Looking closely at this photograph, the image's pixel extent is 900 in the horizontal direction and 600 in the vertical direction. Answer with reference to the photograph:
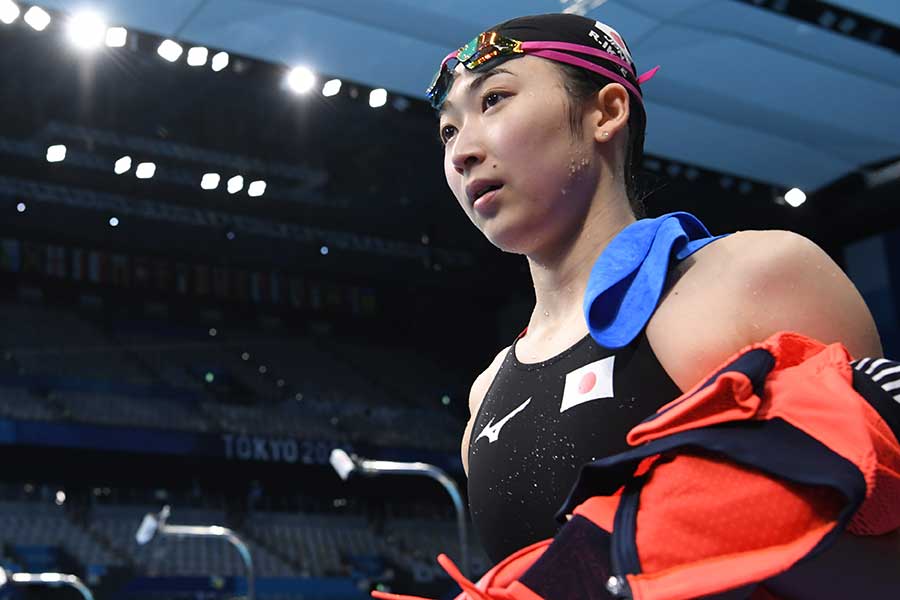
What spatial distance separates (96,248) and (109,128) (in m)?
6.89

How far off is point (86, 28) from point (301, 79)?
306 centimetres

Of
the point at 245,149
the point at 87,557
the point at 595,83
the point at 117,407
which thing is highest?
the point at 245,149

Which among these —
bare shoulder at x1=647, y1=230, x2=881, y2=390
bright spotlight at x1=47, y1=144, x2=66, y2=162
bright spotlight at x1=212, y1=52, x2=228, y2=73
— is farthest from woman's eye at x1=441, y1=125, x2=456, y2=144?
bright spotlight at x1=47, y1=144, x2=66, y2=162

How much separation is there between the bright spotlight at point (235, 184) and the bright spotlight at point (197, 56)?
18.2 feet

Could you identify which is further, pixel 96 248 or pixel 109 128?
Answer: pixel 96 248

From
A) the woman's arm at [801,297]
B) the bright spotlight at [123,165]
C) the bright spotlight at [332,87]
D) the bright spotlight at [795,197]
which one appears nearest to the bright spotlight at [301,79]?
the bright spotlight at [332,87]

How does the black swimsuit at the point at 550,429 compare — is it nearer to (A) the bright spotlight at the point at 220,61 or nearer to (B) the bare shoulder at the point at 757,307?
(B) the bare shoulder at the point at 757,307

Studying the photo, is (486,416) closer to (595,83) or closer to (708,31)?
(595,83)

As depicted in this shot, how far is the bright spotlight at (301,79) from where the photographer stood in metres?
15.2

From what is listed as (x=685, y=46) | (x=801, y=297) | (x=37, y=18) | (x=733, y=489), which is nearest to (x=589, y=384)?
(x=801, y=297)

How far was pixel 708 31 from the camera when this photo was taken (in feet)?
44.9

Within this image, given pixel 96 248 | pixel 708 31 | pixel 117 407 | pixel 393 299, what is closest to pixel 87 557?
pixel 117 407

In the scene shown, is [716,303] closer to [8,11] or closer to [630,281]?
[630,281]

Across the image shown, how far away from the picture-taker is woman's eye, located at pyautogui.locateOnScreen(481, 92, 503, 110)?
151 centimetres
